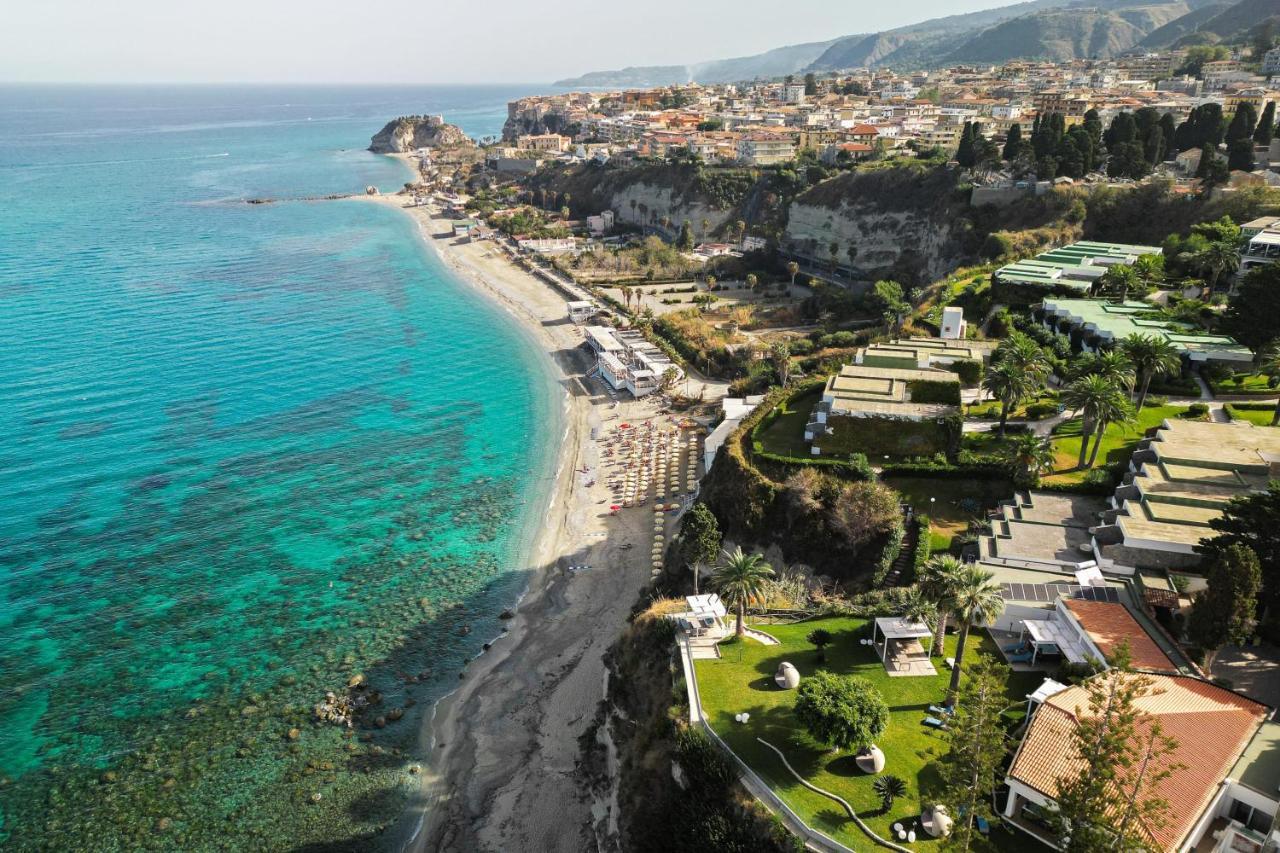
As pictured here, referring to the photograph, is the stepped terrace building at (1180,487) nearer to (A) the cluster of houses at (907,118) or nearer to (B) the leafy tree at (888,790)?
(B) the leafy tree at (888,790)

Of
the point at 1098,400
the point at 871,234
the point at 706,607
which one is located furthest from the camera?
the point at 871,234

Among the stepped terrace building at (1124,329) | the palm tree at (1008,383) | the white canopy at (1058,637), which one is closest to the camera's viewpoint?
the white canopy at (1058,637)

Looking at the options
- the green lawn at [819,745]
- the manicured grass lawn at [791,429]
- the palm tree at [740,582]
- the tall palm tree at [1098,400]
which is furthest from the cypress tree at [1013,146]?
the palm tree at [740,582]

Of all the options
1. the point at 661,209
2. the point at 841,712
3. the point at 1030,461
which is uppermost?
the point at 661,209

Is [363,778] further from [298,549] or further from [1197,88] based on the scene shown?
[1197,88]

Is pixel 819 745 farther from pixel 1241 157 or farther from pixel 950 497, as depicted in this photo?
pixel 1241 157

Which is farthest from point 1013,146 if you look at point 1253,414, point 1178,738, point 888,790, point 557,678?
point 888,790

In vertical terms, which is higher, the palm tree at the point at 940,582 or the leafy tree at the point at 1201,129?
the leafy tree at the point at 1201,129
